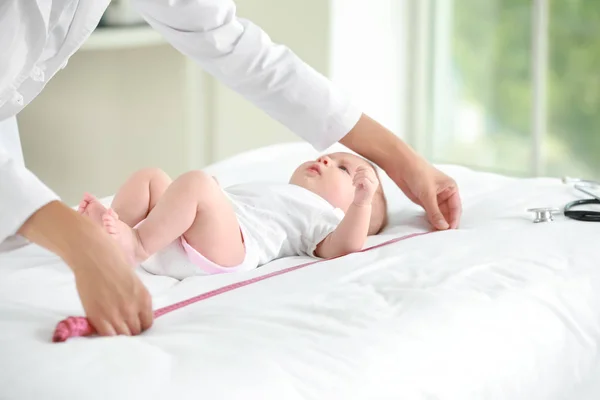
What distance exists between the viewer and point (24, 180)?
1.05 metres

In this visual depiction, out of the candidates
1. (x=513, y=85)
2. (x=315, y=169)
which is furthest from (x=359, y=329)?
(x=513, y=85)

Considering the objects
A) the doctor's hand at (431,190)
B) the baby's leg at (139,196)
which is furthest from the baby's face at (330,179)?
the baby's leg at (139,196)

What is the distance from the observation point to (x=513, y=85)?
3.13m

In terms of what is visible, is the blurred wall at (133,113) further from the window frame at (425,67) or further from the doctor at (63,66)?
the doctor at (63,66)

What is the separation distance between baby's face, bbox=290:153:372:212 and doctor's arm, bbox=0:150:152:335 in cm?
78

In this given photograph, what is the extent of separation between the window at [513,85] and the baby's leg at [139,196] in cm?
164

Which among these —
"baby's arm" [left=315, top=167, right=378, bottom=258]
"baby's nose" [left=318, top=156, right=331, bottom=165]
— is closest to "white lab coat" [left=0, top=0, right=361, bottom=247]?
"baby's arm" [left=315, top=167, right=378, bottom=258]

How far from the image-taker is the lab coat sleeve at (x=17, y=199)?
1.03 m

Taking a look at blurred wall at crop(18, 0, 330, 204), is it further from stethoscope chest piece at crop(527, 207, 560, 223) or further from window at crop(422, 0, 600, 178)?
stethoscope chest piece at crop(527, 207, 560, 223)

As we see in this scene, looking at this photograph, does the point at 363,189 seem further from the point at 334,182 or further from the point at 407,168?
the point at 334,182

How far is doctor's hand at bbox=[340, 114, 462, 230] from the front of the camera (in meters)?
1.62

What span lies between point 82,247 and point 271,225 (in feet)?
2.15

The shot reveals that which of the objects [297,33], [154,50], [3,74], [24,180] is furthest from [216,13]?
[297,33]

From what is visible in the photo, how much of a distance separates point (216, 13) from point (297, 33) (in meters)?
1.56
